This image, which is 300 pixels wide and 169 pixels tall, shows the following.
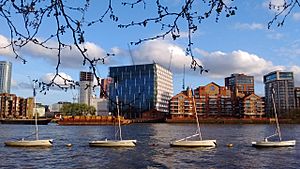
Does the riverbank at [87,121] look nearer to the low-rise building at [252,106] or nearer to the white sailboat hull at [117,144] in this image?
the low-rise building at [252,106]

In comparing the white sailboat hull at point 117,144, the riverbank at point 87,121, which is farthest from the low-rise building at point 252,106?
the white sailboat hull at point 117,144

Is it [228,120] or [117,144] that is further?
[228,120]

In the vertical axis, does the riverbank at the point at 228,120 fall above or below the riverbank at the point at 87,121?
below

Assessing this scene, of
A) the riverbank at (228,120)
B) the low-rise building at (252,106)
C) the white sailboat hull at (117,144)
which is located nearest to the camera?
the white sailboat hull at (117,144)

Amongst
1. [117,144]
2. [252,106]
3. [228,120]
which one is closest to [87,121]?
[228,120]

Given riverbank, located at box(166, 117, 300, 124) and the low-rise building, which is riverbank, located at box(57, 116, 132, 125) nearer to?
riverbank, located at box(166, 117, 300, 124)

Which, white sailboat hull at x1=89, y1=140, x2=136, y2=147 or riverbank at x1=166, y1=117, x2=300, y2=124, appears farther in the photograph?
riverbank at x1=166, y1=117, x2=300, y2=124

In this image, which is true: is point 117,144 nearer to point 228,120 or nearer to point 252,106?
point 228,120

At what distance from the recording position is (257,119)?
6565 inches

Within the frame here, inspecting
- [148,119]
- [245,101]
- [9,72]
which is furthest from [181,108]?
[9,72]

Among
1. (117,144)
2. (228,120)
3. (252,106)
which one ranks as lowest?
(228,120)

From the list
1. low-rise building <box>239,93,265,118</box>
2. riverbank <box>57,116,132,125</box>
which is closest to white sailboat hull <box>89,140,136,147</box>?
riverbank <box>57,116,132,125</box>

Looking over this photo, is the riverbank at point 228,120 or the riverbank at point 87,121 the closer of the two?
the riverbank at point 87,121

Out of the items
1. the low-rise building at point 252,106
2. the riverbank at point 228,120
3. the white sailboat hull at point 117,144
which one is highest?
the low-rise building at point 252,106
